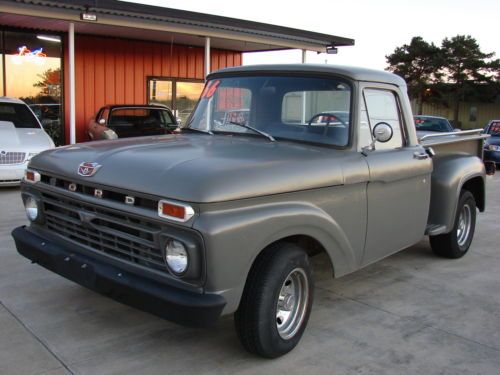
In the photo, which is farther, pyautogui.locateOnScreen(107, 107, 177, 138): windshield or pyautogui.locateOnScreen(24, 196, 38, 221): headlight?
pyautogui.locateOnScreen(107, 107, 177, 138): windshield

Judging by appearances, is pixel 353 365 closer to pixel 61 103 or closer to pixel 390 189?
pixel 390 189

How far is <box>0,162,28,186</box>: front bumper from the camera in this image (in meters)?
9.09

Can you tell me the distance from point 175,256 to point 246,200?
0.51m

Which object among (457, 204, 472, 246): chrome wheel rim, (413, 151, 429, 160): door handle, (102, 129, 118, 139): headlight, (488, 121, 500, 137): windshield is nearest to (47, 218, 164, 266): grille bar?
(413, 151, 429, 160): door handle

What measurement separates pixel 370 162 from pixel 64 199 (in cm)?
222

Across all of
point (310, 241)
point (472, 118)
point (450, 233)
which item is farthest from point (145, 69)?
point (472, 118)

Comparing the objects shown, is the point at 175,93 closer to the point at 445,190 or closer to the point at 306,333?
the point at 445,190

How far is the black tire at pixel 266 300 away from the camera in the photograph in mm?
3178

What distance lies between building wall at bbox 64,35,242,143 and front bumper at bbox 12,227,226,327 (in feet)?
38.7

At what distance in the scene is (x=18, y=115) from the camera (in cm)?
1053

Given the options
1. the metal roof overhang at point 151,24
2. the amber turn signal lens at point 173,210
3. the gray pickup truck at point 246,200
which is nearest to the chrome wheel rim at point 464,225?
the gray pickup truck at point 246,200

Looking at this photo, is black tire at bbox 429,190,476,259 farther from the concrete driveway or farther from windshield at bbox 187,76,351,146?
windshield at bbox 187,76,351,146

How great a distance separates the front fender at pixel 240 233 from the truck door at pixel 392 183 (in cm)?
85

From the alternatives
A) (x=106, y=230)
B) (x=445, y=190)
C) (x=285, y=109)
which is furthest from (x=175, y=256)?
(x=445, y=190)
